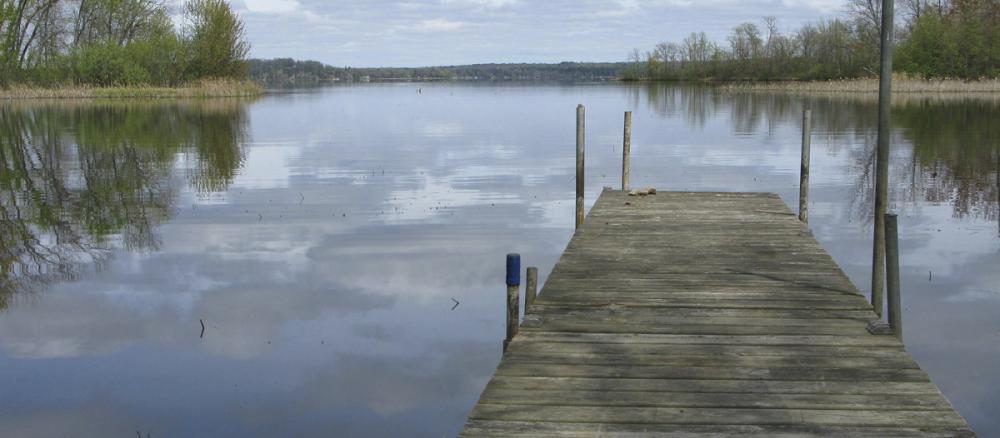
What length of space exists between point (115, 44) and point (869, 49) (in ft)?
185

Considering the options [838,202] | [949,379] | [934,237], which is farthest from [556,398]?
[838,202]

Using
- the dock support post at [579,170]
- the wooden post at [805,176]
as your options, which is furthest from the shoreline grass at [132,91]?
the wooden post at [805,176]

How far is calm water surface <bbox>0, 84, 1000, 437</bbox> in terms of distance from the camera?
6828 mm

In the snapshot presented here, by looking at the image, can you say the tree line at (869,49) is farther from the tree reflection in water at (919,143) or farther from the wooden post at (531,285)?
the wooden post at (531,285)

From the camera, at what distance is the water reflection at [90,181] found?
1191 cm

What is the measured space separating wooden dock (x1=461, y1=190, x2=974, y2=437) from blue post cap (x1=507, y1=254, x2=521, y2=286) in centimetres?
29

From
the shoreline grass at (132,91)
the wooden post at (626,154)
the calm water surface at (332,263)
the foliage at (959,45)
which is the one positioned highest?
the foliage at (959,45)

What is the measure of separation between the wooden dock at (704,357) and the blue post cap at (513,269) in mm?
291

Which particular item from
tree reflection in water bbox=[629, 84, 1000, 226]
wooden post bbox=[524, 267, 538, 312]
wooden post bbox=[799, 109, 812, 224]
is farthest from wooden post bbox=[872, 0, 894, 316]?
tree reflection in water bbox=[629, 84, 1000, 226]

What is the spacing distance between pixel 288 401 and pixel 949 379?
4.78 meters

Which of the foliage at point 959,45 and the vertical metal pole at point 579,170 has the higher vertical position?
the foliage at point 959,45

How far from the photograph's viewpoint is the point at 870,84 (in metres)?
65.1

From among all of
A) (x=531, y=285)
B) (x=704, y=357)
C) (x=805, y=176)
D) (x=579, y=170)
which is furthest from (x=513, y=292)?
(x=805, y=176)

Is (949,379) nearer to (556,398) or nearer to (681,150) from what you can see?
(556,398)
